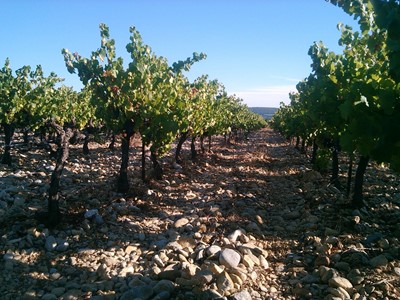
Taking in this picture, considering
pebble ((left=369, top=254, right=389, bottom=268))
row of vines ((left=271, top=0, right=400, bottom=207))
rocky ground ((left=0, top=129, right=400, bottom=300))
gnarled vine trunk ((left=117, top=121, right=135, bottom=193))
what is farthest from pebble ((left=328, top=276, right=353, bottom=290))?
gnarled vine trunk ((left=117, top=121, right=135, bottom=193))

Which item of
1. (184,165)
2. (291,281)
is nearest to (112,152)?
Result: (184,165)

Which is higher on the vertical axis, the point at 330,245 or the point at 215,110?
the point at 215,110

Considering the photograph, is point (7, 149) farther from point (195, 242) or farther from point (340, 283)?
point (340, 283)

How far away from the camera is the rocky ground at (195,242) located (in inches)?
193

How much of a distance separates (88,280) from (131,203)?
12.0ft

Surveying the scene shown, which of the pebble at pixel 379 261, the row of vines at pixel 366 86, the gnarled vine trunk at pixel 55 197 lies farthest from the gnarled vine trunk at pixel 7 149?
the pebble at pixel 379 261

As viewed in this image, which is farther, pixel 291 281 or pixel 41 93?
pixel 41 93

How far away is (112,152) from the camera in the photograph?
18.0 meters

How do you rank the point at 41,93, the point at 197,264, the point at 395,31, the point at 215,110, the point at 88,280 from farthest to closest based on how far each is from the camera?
the point at 215,110 < the point at 41,93 < the point at 197,264 < the point at 88,280 < the point at 395,31

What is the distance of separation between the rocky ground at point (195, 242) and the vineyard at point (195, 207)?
0.03m

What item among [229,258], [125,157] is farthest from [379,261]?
[125,157]

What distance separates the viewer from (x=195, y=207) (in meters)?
9.10

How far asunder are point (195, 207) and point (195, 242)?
8.28 feet

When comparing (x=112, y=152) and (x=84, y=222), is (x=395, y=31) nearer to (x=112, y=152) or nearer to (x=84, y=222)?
(x=84, y=222)
